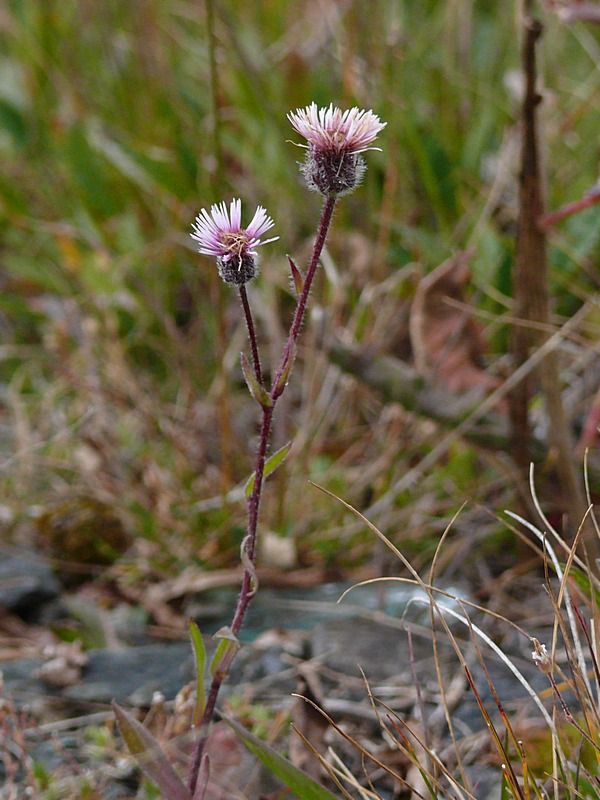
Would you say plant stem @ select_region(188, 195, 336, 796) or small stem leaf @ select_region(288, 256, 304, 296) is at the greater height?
small stem leaf @ select_region(288, 256, 304, 296)

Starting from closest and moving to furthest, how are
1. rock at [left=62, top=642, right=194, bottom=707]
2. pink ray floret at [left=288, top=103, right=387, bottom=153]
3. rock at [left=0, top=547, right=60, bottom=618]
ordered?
pink ray floret at [left=288, top=103, right=387, bottom=153], rock at [left=62, top=642, right=194, bottom=707], rock at [left=0, top=547, right=60, bottom=618]

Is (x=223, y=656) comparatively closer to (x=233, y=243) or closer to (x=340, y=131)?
(x=233, y=243)

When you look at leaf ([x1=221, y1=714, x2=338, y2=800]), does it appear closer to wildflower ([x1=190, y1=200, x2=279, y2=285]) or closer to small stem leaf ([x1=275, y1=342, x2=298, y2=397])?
small stem leaf ([x1=275, y1=342, x2=298, y2=397])

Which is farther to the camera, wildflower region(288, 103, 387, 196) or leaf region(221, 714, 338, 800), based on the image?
leaf region(221, 714, 338, 800)

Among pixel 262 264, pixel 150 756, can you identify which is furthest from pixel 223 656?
pixel 262 264

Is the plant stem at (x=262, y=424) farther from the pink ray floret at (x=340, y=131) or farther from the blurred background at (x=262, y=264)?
the blurred background at (x=262, y=264)

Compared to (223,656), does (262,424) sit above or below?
above

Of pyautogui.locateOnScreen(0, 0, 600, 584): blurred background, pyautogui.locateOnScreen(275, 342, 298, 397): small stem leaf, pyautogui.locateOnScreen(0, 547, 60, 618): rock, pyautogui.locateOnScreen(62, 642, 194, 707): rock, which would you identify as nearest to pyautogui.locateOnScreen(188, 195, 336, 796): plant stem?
pyautogui.locateOnScreen(275, 342, 298, 397): small stem leaf
